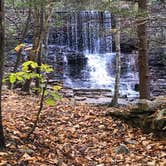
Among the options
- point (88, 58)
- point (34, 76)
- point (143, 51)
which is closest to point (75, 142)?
point (34, 76)

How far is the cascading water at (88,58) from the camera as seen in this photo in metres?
23.9

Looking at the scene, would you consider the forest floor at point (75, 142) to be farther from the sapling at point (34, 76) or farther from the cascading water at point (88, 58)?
the cascading water at point (88, 58)

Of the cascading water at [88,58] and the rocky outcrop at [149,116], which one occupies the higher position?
the cascading water at [88,58]

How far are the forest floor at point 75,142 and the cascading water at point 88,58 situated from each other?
13599 mm

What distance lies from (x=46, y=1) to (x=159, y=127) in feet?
17.2

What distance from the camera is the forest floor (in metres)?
5.98

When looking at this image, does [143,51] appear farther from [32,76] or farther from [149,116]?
[32,76]

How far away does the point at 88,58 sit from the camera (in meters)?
26.9

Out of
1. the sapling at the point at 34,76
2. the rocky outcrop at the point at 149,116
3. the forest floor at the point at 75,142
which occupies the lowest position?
the forest floor at the point at 75,142

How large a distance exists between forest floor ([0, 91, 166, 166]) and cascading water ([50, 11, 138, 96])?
535 inches

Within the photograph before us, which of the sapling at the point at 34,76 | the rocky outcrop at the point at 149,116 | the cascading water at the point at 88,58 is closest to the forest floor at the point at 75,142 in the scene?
the rocky outcrop at the point at 149,116

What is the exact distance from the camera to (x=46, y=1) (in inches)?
431

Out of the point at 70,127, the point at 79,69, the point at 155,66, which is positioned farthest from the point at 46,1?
the point at 155,66

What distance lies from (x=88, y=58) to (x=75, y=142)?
19.7 m
